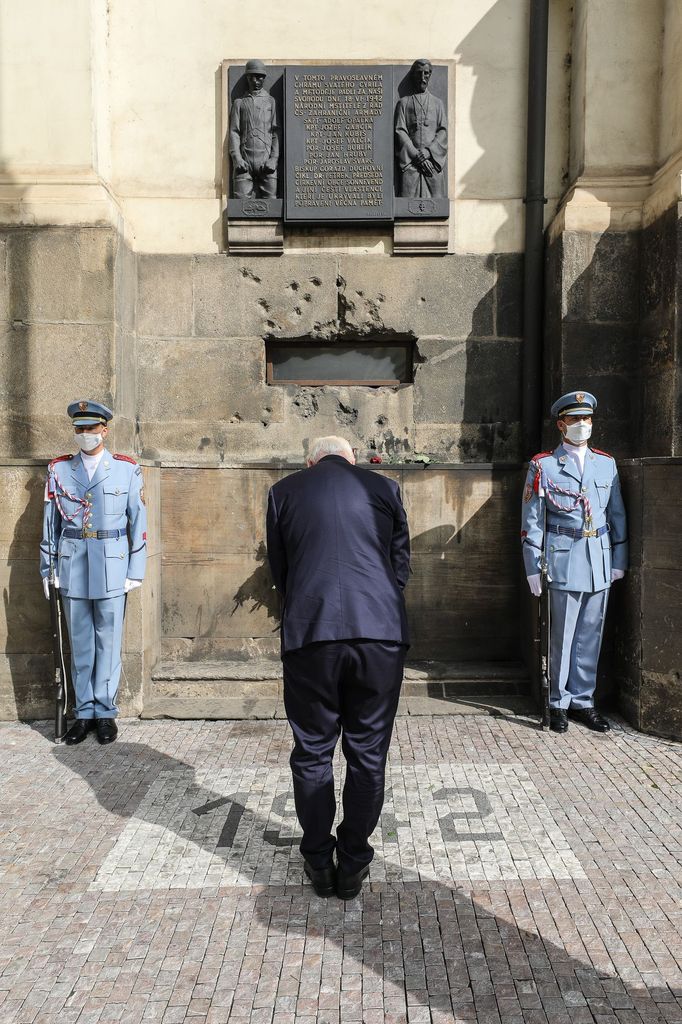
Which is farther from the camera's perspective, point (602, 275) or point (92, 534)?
point (602, 275)

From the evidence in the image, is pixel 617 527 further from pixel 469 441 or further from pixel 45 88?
pixel 45 88

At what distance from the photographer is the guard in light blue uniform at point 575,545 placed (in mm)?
5348

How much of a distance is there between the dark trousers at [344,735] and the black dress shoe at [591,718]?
252 cm

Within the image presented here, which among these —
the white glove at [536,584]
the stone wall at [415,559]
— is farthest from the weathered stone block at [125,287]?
the white glove at [536,584]

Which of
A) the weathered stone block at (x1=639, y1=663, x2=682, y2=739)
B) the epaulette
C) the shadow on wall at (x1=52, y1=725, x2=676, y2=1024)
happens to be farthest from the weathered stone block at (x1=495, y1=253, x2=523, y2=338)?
the shadow on wall at (x1=52, y1=725, x2=676, y2=1024)

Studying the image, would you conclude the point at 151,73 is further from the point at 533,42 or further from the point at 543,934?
the point at 543,934

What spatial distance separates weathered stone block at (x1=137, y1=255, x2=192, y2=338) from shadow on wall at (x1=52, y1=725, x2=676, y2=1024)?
3.79 meters

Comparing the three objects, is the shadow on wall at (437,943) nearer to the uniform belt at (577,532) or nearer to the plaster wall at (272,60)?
the uniform belt at (577,532)

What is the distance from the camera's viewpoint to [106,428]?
5.38m

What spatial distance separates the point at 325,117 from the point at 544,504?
3429 millimetres

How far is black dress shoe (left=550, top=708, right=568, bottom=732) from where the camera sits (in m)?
5.26

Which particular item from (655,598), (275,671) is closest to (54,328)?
(275,671)

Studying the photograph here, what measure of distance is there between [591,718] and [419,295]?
11.1 feet

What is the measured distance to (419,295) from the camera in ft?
21.0
